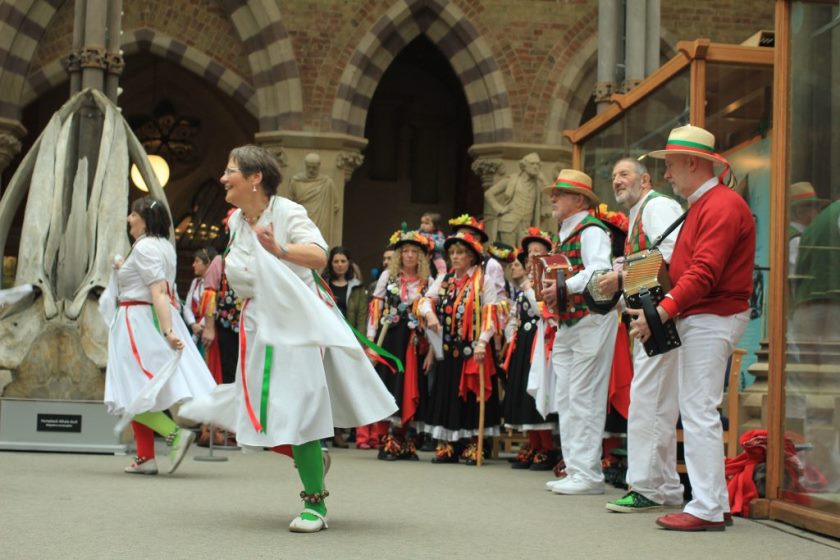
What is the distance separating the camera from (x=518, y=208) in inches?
Answer: 775

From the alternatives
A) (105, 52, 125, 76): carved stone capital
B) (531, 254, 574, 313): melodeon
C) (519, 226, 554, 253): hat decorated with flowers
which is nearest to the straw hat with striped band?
(531, 254, 574, 313): melodeon

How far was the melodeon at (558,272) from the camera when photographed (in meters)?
7.77

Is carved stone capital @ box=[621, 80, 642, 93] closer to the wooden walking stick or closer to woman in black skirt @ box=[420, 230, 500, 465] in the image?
woman in black skirt @ box=[420, 230, 500, 465]

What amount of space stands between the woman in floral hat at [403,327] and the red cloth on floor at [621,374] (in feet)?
8.13

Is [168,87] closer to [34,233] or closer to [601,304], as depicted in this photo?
[34,233]

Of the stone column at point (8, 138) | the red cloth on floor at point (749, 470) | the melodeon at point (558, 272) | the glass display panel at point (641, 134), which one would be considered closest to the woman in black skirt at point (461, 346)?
the glass display panel at point (641, 134)

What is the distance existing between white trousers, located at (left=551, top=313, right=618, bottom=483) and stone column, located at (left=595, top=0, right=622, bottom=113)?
8171mm

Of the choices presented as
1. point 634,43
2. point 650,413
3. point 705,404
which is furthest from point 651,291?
point 634,43

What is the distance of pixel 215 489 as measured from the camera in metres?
7.74

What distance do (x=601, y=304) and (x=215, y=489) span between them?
7.96 ft

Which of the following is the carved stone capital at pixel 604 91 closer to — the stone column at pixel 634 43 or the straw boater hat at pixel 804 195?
the stone column at pixel 634 43

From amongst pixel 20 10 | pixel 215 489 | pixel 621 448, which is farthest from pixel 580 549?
pixel 20 10

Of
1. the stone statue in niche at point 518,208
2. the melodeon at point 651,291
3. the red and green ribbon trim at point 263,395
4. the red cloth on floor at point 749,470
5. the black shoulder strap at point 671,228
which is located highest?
the stone statue in niche at point 518,208

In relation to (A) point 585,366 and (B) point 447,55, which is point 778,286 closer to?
(A) point 585,366
